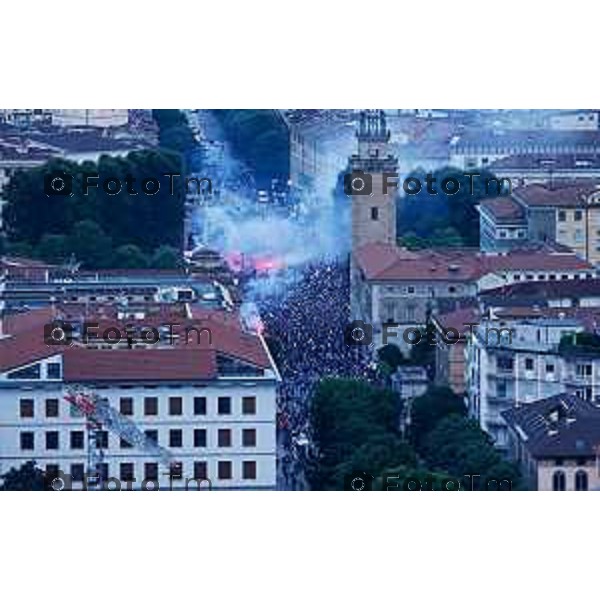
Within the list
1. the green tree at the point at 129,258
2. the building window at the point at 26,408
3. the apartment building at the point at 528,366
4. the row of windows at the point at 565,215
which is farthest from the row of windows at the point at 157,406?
the row of windows at the point at 565,215

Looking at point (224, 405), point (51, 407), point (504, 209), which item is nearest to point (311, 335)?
point (224, 405)

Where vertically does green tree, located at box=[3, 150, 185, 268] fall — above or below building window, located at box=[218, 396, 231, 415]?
above

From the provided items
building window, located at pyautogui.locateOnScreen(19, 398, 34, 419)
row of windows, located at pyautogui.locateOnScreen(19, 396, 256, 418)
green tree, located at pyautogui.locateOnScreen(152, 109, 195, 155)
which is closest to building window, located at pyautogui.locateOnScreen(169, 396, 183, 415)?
row of windows, located at pyautogui.locateOnScreen(19, 396, 256, 418)

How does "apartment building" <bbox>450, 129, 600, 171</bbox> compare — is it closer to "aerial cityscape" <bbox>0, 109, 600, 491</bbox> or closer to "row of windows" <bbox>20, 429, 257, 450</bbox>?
"aerial cityscape" <bbox>0, 109, 600, 491</bbox>

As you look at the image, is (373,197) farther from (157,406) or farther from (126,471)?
(126,471)

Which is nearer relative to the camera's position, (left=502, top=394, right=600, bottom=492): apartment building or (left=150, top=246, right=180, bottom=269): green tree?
(left=502, top=394, right=600, bottom=492): apartment building

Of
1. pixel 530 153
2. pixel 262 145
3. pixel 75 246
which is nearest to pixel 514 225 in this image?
pixel 530 153
